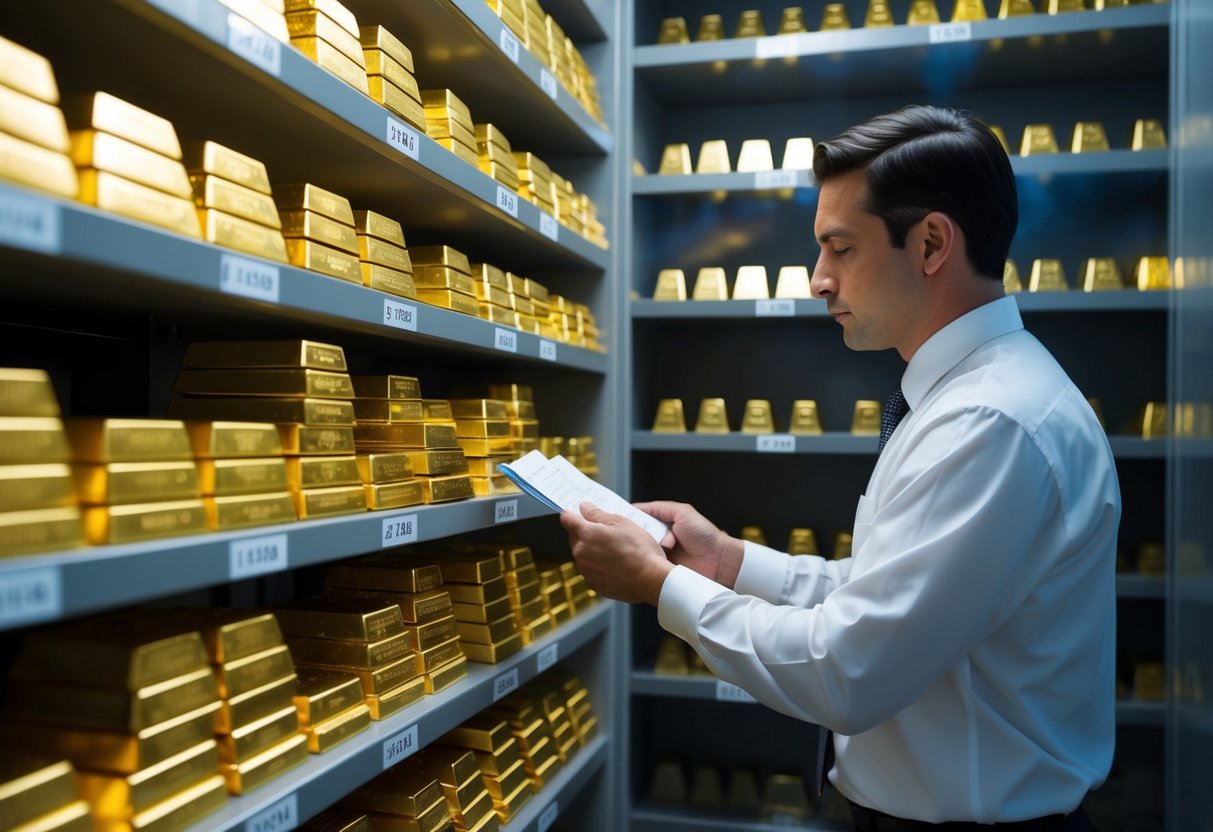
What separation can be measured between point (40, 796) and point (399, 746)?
0.60 metres

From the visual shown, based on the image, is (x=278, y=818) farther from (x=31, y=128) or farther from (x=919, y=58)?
(x=919, y=58)

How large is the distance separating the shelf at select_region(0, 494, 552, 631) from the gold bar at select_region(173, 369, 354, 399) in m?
0.19

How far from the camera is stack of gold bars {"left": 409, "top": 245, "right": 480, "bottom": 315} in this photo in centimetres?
169

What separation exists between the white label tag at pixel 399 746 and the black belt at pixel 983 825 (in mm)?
724

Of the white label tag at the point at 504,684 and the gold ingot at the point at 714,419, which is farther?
the gold ingot at the point at 714,419

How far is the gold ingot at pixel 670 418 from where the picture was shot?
2.81 m

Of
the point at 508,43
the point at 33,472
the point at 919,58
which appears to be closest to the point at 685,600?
the point at 33,472

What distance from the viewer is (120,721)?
3.29 ft

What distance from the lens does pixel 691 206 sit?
124 inches

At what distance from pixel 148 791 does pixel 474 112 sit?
1.73 meters

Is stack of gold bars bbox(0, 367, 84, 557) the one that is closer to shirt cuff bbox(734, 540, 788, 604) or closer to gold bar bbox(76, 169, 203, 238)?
gold bar bbox(76, 169, 203, 238)

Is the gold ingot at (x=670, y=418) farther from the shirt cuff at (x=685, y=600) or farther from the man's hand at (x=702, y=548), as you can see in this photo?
the shirt cuff at (x=685, y=600)

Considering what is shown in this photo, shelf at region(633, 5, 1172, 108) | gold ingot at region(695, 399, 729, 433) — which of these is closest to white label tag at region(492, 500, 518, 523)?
gold ingot at region(695, 399, 729, 433)

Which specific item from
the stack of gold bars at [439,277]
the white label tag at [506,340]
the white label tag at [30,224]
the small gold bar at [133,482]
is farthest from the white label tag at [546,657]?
the white label tag at [30,224]
